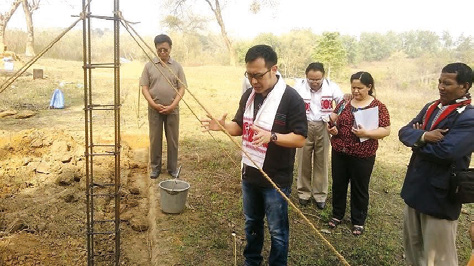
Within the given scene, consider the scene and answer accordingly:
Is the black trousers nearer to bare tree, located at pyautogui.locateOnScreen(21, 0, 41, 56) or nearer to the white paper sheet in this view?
the white paper sheet

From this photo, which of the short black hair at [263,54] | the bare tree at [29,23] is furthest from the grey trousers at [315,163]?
the bare tree at [29,23]

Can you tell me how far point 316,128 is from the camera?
14.1 feet

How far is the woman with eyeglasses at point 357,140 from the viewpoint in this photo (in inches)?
141

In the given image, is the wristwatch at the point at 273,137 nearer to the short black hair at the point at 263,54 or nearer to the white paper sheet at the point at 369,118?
the short black hair at the point at 263,54

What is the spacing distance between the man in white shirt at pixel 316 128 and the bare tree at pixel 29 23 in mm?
26788

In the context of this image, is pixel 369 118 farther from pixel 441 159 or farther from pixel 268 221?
pixel 268 221

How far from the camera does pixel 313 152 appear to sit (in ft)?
14.8

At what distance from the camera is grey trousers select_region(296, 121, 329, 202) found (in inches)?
170

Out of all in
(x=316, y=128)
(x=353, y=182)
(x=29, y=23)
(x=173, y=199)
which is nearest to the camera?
(x=353, y=182)

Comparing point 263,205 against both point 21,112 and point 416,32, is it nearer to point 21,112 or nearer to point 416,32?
point 21,112

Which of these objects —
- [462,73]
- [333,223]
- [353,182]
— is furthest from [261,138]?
[333,223]

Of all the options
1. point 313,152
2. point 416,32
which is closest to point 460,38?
point 416,32

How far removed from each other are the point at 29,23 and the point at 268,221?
2932cm

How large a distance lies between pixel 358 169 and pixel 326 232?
2.58 feet
